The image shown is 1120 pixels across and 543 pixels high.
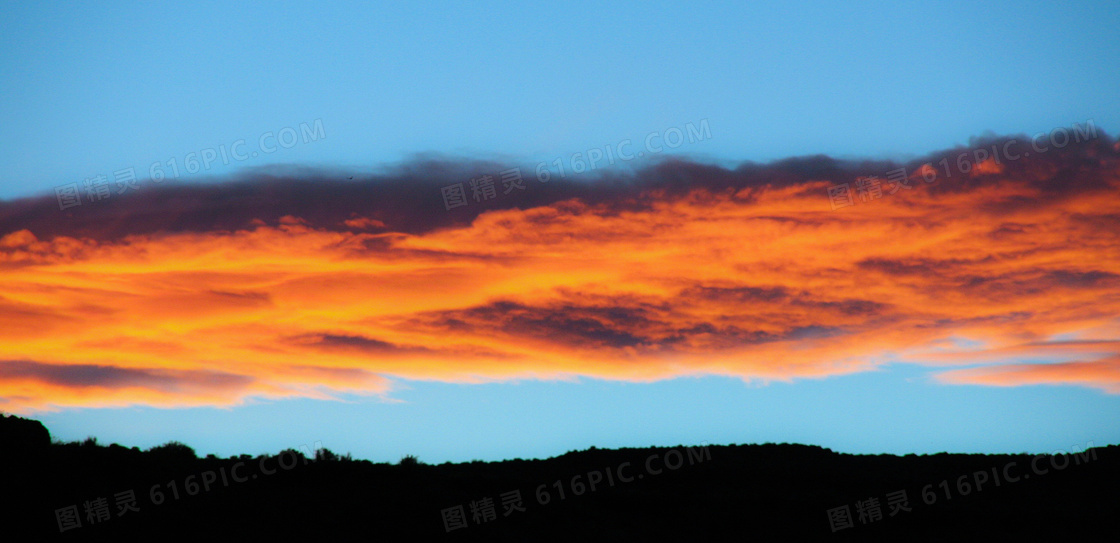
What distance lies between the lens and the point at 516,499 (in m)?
23.5

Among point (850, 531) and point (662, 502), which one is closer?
point (850, 531)

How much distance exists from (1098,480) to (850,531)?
9.19m

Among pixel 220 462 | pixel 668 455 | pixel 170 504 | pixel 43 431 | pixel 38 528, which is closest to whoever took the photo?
pixel 38 528

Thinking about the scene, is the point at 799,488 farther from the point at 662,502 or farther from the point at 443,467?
the point at 443,467

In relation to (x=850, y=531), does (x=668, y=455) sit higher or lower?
higher

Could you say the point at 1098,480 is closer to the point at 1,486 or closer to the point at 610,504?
the point at 610,504

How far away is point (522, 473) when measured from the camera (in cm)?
2652

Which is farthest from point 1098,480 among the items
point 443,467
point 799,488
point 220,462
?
point 220,462

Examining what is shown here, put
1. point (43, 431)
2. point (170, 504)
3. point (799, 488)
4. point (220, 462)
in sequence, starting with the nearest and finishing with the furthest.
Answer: point (170, 504)
point (43, 431)
point (220, 462)
point (799, 488)

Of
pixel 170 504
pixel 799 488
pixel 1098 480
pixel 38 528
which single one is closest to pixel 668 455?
pixel 799 488

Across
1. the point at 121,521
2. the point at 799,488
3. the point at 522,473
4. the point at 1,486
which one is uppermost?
the point at 1,486

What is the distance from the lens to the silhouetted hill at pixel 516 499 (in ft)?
64.6

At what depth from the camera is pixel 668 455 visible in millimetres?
29250

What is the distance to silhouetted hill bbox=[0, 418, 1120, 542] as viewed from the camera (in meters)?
19.7
